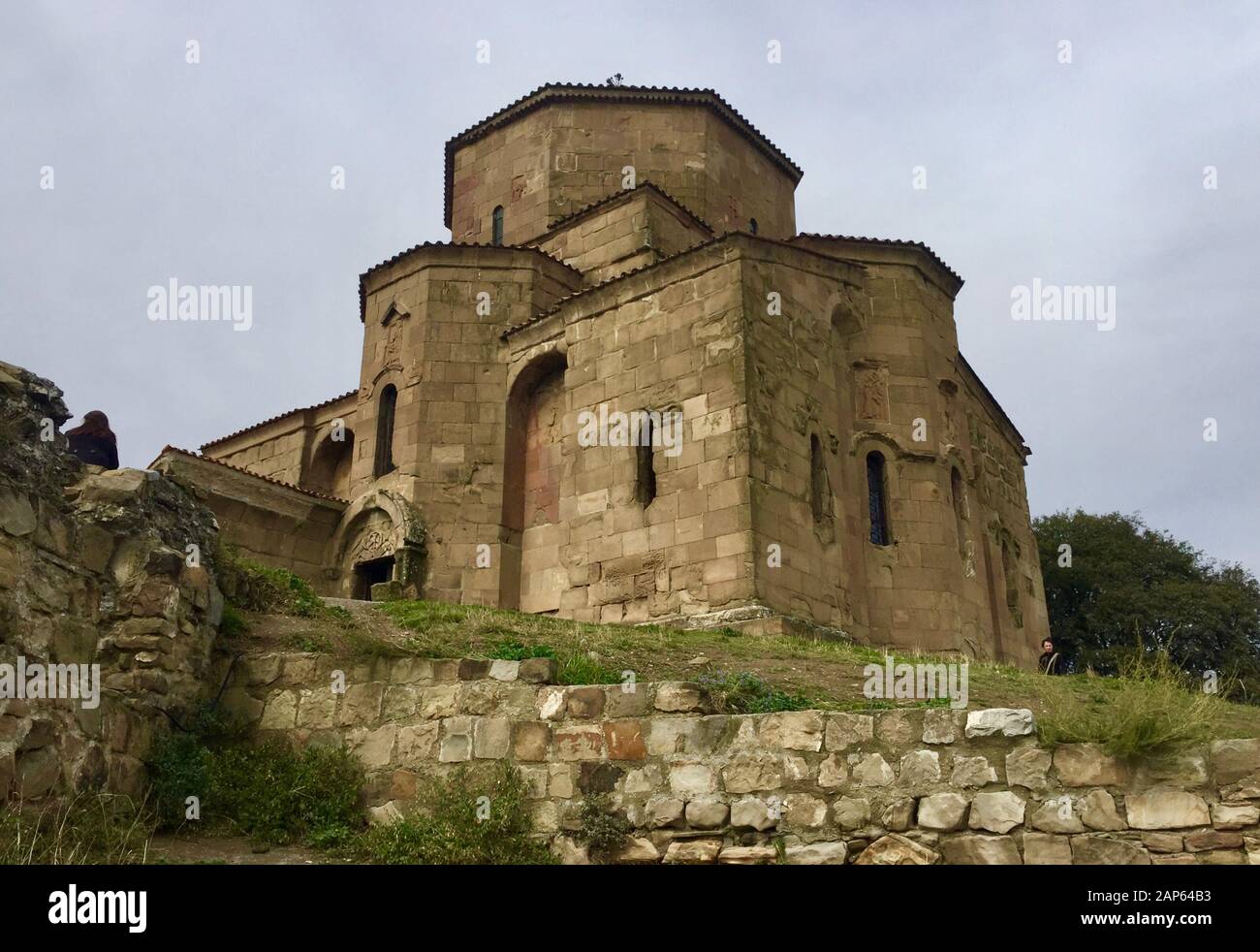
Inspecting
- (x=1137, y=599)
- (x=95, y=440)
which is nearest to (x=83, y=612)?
(x=95, y=440)

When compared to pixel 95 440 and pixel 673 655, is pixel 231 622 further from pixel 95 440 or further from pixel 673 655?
pixel 673 655

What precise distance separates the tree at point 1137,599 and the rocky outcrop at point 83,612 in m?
23.4

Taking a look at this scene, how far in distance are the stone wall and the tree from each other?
21.9 m

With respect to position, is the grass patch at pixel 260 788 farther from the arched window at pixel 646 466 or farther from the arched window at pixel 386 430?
the arched window at pixel 386 430

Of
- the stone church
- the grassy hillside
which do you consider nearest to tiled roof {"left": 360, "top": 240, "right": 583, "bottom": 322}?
the stone church

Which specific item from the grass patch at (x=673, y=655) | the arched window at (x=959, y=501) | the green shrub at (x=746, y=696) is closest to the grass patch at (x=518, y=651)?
the grass patch at (x=673, y=655)

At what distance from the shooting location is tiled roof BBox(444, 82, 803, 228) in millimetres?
21859

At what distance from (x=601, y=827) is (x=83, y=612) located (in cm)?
354

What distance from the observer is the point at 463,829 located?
684 cm

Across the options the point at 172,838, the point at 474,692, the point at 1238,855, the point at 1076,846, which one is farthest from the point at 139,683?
the point at 1238,855

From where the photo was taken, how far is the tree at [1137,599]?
91.8ft

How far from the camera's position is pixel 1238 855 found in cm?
557

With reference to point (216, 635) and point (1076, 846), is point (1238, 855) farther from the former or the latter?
point (216, 635)

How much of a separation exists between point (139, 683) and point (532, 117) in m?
17.9
